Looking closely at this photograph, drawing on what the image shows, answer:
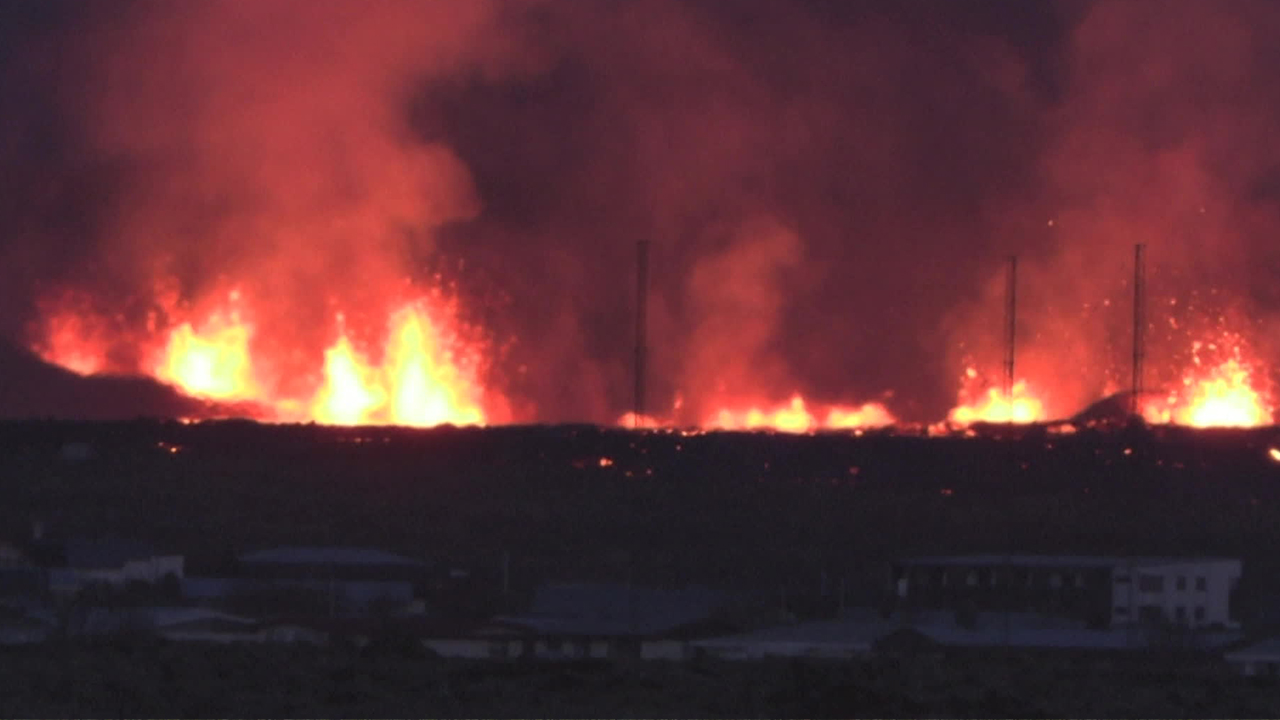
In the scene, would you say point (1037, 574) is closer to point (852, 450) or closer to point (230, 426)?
point (852, 450)

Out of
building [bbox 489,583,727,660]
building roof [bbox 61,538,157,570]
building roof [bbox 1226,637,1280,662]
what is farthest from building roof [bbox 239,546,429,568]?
building roof [bbox 1226,637,1280,662]

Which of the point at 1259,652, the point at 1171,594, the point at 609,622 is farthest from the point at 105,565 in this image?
the point at 1259,652

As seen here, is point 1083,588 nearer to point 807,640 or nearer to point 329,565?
point 807,640

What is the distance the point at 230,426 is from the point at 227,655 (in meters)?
35.4

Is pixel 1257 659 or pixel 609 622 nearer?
pixel 1257 659

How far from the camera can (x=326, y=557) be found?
52.6 metres

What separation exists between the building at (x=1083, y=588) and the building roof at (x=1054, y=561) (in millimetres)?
14

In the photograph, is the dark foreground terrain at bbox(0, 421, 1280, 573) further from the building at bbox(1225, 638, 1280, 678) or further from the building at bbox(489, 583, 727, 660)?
the building at bbox(1225, 638, 1280, 678)

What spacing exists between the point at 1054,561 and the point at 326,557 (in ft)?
33.0

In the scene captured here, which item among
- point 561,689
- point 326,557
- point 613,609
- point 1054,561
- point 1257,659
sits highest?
point 1054,561

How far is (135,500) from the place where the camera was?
6347 cm

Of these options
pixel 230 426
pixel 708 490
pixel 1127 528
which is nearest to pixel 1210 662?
pixel 1127 528

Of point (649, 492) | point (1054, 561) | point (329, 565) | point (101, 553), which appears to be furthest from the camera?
point (649, 492)

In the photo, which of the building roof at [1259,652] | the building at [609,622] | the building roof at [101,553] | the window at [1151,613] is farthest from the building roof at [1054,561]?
the building roof at [101,553]
